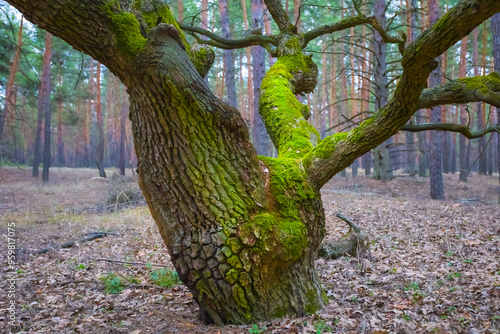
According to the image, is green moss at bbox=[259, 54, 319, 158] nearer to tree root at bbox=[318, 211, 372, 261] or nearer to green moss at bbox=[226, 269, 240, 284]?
green moss at bbox=[226, 269, 240, 284]

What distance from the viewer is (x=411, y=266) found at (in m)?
4.87

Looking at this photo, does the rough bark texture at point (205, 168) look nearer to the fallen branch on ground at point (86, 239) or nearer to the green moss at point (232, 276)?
the green moss at point (232, 276)

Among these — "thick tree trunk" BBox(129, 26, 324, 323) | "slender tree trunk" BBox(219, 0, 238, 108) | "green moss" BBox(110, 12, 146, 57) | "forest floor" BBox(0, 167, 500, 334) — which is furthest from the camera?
"slender tree trunk" BBox(219, 0, 238, 108)

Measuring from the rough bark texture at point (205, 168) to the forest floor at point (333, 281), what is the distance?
398 mm

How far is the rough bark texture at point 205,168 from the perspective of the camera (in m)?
2.75

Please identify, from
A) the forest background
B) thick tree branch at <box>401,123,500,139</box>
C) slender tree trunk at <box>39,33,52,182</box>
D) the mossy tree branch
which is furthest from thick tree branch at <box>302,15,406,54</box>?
slender tree trunk at <box>39,33,52,182</box>

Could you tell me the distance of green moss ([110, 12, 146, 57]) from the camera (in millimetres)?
2738

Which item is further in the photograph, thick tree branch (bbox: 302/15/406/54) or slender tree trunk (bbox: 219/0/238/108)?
slender tree trunk (bbox: 219/0/238/108)

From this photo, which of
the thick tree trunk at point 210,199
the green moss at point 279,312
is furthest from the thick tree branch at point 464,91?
the green moss at point 279,312

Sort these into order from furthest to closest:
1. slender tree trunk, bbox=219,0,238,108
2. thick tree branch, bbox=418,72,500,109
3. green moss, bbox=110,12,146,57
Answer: slender tree trunk, bbox=219,0,238,108 < thick tree branch, bbox=418,72,500,109 < green moss, bbox=110,12,146,57

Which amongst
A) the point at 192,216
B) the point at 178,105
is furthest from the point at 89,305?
the point at 178,105

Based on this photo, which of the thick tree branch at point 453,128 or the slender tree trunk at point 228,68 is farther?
the slender tree trunk at point 228,68

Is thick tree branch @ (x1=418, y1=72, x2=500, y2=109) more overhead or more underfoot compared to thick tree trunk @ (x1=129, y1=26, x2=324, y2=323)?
more overhead

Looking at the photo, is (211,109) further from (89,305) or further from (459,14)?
(89,305)
